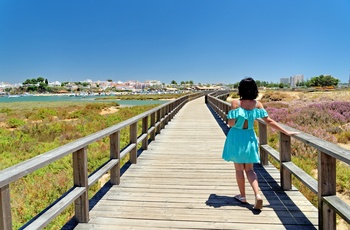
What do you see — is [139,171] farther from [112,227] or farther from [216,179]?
[112,227]

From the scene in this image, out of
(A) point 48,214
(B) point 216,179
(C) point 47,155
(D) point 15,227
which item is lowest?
(D) point 15,227

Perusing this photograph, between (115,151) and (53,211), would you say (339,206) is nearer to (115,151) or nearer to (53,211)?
(53,211)

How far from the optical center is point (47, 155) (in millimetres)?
2412

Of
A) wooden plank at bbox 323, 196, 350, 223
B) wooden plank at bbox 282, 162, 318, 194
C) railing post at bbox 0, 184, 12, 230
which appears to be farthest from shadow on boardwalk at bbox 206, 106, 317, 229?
railing post at bbox 0, 184, 12, 230

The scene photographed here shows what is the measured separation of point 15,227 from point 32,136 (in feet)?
30.9

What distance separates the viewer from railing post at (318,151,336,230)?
2.55 m

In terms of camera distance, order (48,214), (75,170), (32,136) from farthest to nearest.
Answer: (32,136) < (75,170) < (48,214)

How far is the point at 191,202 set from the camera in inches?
144

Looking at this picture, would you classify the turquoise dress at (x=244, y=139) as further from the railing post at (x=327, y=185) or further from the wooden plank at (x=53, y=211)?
the wooden plank at (x=53, y=211)

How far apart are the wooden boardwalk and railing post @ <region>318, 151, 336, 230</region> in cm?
37

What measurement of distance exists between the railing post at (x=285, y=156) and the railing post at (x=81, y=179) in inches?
104

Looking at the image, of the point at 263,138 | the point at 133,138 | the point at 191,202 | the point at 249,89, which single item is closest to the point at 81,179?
the point at 191,202

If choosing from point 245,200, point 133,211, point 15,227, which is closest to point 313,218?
point 245,200

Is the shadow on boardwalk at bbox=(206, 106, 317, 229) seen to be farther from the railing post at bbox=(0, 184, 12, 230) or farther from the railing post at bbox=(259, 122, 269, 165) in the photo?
the railing post at bbox=(0, 184, 12, 230)
